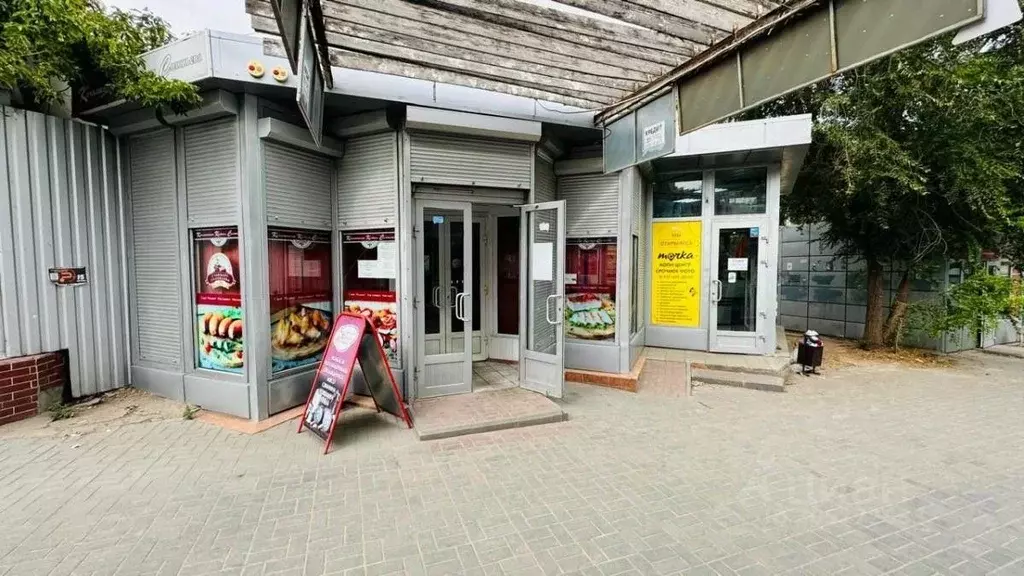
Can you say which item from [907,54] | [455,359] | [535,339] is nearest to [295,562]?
[455,359]

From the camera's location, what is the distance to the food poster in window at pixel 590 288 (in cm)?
643

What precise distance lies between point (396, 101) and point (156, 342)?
13.5 ft

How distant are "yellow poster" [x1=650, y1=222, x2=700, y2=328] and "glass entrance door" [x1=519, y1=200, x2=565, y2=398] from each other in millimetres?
3228

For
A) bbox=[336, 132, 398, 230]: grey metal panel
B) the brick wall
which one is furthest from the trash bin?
the brick wall

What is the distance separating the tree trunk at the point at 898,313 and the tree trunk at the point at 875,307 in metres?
0.16

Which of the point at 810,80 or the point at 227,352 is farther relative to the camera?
the point at 227,352

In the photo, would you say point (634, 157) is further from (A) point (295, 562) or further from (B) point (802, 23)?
(A) point (295, 562)

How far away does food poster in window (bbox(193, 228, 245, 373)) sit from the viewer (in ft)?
15.7

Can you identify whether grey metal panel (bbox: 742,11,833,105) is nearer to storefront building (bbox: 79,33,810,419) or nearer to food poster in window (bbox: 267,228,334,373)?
storefront building (bbox: 79,33,810,419)

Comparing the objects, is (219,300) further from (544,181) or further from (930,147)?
(930,147)

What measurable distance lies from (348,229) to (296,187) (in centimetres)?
74

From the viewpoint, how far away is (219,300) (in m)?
4.88

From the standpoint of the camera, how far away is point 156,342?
5.29 meters

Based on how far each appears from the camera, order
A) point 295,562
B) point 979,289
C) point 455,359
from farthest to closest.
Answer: point 979,289 → point 455,359 → point 295,562
